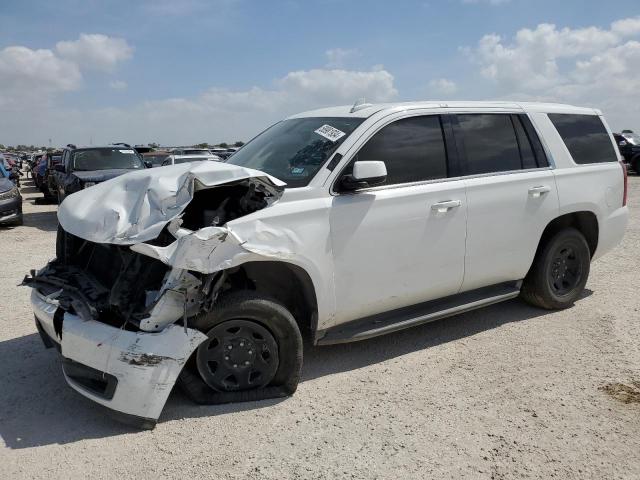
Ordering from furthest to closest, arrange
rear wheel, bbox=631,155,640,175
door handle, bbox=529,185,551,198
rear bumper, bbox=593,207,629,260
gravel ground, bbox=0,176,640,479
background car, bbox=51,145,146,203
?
rear wheel, bbox=631,155,640,175, background car, bbox=51,145,146,203, rear bumper, bbox=593,207,629,260, door handle, bbox=529,185,551,198, gravel ground, bbox=0,176,640,479

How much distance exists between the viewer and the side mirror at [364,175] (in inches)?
146

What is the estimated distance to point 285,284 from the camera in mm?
3998

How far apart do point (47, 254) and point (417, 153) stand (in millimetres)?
6836

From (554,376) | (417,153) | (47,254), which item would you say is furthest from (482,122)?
(47,254)

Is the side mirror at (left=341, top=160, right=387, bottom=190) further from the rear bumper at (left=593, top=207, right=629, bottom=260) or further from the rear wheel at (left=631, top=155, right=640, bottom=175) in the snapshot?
the rear wheel at (left=631, top=155, right=640, bottom=175)

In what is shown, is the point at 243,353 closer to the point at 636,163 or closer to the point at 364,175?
the point at 364,175

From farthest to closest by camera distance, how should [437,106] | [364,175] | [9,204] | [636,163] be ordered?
[636,163] → [9,204] → [437,106] → [364,175]

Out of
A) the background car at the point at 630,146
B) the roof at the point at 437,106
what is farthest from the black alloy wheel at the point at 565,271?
the background car at the point at 630,146

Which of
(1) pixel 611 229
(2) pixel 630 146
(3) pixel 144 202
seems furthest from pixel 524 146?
(2) pixel 630 146

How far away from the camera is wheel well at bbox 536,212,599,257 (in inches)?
207

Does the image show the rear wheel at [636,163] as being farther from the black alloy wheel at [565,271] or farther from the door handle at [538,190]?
the door handle at [538,190]

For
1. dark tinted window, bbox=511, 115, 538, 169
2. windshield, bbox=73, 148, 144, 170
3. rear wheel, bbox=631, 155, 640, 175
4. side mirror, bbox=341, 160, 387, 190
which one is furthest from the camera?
rear wheel, bbox=631, 155, 640, 175

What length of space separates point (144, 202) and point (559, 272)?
13.1 ft

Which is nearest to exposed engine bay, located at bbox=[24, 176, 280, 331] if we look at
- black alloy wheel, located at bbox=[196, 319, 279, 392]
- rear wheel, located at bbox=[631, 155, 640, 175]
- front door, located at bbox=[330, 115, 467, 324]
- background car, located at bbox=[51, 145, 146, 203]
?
black alloy wheel, located at bbox=[196, 319, 279, 392]
